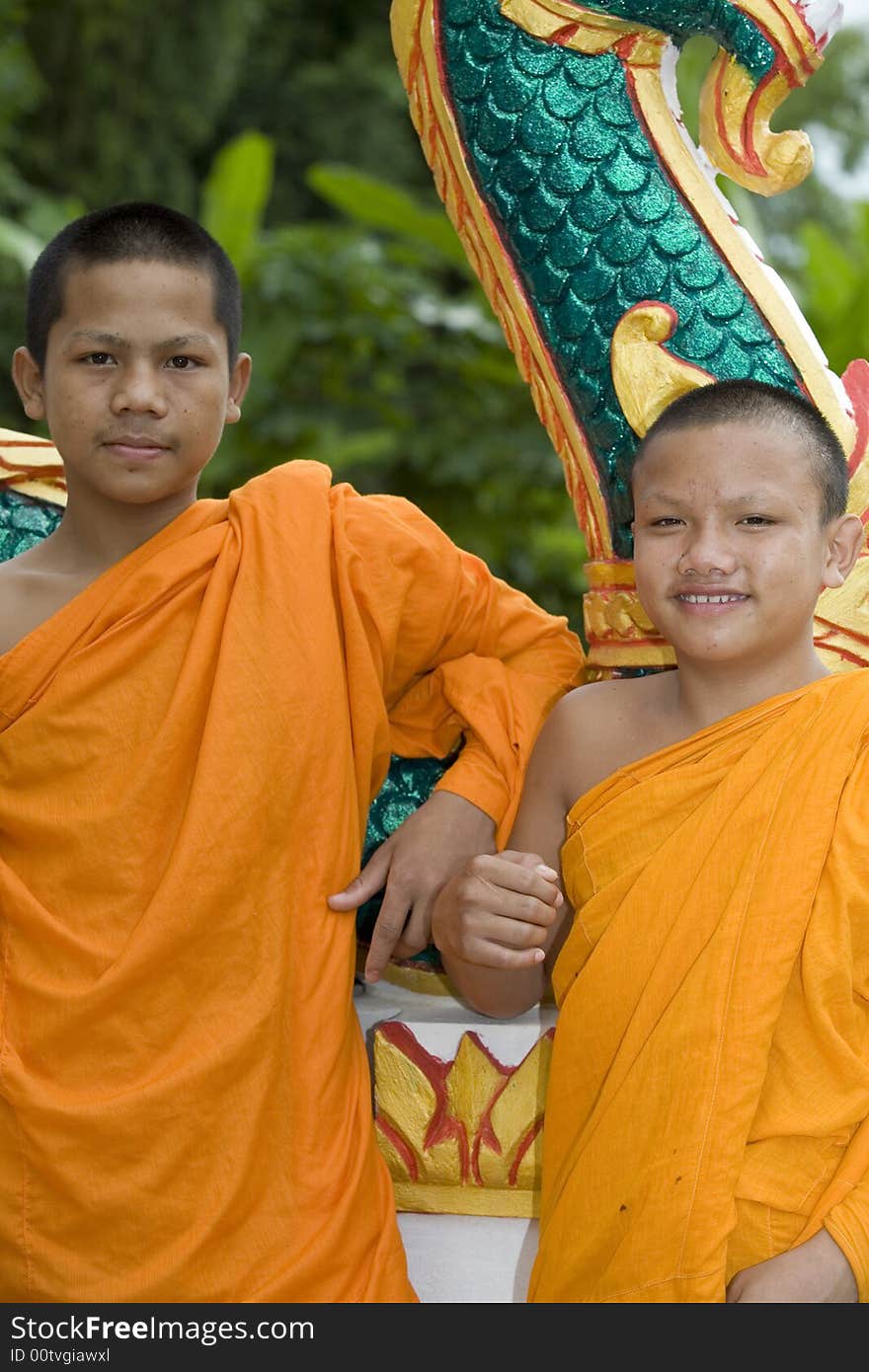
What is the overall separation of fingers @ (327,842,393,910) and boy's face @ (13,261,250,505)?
53cm

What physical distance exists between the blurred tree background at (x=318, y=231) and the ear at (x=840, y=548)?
3.99 m

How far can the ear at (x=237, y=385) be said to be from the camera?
2004 mm

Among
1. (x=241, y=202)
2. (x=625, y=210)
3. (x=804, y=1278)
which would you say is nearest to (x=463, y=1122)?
(x=804, y=1278)

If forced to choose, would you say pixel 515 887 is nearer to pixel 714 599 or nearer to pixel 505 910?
pixel 505 910

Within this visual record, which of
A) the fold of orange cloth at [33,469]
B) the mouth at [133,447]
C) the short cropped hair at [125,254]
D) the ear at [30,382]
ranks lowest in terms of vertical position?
the mouth at [133,447]

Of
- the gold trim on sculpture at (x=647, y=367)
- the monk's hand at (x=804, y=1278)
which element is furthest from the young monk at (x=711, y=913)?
the gold trim on sculpture at (x=647, y=367)

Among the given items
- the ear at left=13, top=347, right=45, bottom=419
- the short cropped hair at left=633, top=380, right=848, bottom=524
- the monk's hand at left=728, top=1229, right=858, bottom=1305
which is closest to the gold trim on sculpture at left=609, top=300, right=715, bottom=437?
the short cropped hair at left=633, top=380, right=848, bottom=524

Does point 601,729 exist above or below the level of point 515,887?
above

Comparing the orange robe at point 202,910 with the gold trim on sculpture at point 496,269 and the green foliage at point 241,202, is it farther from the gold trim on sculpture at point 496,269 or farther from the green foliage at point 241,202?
the green foliage at point 241,202

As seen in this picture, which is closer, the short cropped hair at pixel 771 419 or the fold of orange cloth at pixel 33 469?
the short cropped hair at pixel 771 419

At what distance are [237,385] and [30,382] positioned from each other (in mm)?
270

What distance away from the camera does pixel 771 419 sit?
5.76ft

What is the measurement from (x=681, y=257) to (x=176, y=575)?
0.80 metres

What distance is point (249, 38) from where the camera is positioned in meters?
10.2
